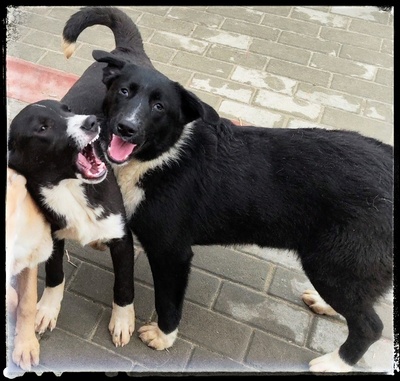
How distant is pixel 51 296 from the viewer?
9.28 feet

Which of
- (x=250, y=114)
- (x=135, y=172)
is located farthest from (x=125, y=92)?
(x=250, y=114)

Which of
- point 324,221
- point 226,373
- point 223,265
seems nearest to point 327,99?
point 223,265

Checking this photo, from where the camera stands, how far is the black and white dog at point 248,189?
7.66 ft

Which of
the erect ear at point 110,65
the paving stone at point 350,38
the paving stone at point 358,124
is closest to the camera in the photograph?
the erect ear at point 110,65

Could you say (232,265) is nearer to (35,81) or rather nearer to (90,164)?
(90,164)

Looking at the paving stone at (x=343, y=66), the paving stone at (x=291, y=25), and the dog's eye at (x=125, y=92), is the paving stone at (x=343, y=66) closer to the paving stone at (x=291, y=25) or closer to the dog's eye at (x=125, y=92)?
the paving stone at (x=291, y=25)

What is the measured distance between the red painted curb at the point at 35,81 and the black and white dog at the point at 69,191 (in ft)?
4.44

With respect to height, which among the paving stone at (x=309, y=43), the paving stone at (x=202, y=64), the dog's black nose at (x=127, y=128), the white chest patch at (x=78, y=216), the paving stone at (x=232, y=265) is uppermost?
the dog's black nose at (x=127, y=128)

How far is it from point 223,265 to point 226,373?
734mm

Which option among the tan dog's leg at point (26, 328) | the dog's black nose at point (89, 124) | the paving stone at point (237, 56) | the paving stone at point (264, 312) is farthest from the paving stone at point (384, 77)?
the tan dog's leg at point (26, 328)

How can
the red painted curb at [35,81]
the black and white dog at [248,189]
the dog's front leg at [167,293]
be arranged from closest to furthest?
the black and white dog at [248,189] → the dog's front leg at [167,293] → the red painted curb at [35,81]

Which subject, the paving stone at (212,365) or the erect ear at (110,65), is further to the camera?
the paving stone at (212,365)

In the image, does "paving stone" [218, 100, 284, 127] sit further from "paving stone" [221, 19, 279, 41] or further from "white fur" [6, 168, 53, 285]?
"white fur" [6, 168, 53, 285]

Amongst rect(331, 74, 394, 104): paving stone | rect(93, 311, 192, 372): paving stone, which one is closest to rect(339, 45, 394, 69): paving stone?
rect(331, 74, 394, 104): paving stone
